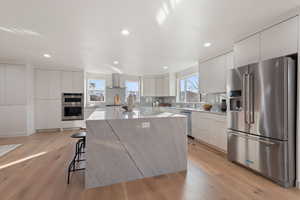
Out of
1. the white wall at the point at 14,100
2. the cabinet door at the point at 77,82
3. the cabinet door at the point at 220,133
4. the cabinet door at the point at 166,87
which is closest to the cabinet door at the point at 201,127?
the cabinet door at the point at 220,133

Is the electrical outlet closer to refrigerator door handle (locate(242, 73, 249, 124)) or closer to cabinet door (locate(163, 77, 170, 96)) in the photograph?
refrigerator door handle (locate(242, 73, 249, 124))

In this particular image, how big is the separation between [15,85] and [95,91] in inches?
99.4

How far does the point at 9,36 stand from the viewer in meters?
2.74

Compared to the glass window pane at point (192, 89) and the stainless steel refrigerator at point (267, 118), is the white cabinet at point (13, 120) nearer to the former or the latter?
the glass window pane at point (192, 89)

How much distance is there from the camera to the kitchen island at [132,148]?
76.8 inches

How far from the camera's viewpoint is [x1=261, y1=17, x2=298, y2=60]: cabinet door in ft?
6.54

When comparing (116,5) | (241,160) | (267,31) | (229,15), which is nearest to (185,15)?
(229,15)

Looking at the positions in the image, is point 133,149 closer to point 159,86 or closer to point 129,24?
point 129,24

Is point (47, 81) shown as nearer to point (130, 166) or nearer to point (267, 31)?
point (130, 166)

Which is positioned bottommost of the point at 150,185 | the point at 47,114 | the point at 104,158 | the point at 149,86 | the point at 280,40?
the point at 150,185

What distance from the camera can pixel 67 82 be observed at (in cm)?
538

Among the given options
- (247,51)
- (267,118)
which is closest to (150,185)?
(267,118)

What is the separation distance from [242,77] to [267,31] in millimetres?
784

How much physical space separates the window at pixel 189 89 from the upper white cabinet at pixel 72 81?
395cm
